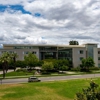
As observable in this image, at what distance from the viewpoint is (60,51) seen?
100 meters

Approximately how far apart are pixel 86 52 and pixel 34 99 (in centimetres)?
6469

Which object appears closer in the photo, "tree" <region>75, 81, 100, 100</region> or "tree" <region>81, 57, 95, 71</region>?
"tree" <region>75, 81, 100, 100</region>

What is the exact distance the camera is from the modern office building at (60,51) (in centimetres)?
8906

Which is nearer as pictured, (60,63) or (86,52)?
(60,63)

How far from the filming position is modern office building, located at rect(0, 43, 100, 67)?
89.1 metres

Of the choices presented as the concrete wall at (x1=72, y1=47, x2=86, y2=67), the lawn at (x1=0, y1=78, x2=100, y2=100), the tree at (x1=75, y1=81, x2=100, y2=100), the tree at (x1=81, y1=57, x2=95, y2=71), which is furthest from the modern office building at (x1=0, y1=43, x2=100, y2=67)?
the tree at (x1=75, y1=81, x2=100, y2=100)

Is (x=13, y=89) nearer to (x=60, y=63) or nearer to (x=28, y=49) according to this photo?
(x=60, y=63)

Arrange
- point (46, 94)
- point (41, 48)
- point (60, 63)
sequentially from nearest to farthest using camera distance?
point (46, 94)
point (60, 63)
point (41, 48)

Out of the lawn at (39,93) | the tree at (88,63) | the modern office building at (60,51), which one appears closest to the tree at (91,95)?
the lawn at (39,93)

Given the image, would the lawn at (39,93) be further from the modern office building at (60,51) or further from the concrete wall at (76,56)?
the modern office building at (60,51)

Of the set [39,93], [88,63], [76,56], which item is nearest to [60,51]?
[76,56]

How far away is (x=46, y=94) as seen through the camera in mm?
33781

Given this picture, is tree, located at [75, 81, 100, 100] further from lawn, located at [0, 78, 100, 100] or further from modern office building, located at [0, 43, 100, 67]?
modern office building, located at [0, 43, 100, 67]

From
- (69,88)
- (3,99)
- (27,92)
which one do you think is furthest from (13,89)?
(69,88)
